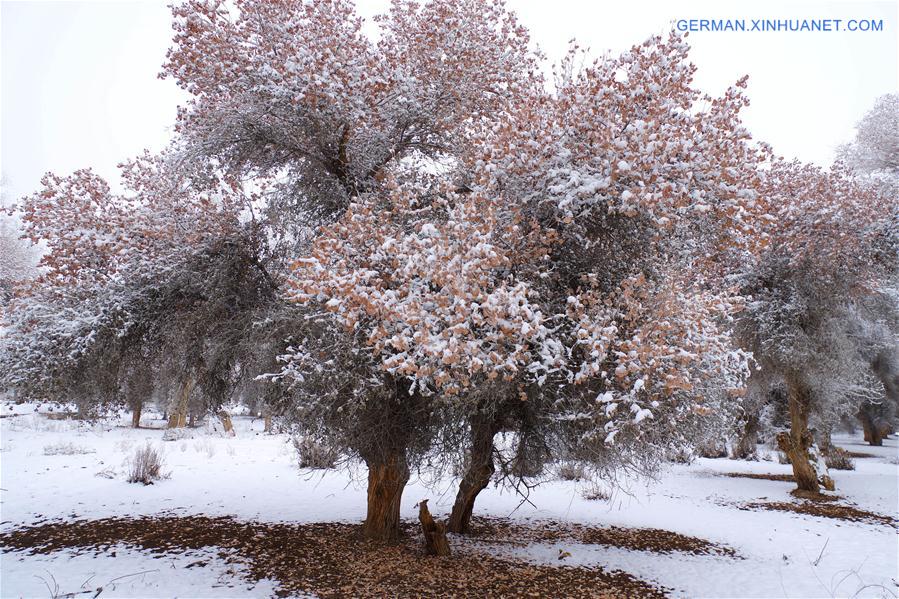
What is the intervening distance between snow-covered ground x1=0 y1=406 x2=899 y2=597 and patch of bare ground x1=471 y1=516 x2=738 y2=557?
0.36 meters

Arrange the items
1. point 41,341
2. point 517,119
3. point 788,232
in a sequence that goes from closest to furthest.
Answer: point 517,119 → point 41,341 → point 788,232

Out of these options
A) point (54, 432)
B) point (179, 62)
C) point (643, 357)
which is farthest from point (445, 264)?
point (54, 432)

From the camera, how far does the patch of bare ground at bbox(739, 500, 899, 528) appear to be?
36.3 ft

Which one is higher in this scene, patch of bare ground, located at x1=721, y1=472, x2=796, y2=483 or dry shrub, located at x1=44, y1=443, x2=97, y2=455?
dry shrub, located at x1=44, y1=443, x2=97, y2=455

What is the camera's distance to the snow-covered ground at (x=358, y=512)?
21.0 feet

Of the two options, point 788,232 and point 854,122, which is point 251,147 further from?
point 854,122

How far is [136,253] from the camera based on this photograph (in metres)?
7.71

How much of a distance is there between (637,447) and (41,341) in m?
8.35

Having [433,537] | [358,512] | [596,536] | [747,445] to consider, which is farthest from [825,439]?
[433,537]

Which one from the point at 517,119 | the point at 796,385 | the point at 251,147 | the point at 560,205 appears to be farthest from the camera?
the point at 796,385

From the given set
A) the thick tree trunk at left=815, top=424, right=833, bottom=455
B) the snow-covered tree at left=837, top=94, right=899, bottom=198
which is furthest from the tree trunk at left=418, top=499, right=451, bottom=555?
the thick tree trunk at left=815, top=424, right=833, bottom=455

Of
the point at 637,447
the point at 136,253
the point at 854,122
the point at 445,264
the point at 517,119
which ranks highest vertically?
the point at 854,122

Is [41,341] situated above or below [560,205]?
below

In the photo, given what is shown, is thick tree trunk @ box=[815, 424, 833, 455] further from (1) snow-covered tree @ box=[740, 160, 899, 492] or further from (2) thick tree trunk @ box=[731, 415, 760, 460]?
(1) snow-covered tree @ box=[740, 160, 899, 492]
